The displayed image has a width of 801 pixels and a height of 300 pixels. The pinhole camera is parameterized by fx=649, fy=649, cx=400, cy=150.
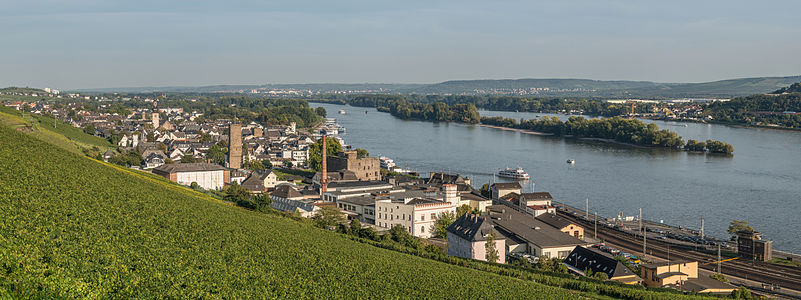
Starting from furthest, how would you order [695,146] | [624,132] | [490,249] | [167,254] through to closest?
[624,132]
[695,146]
[490,249]
[167,254]

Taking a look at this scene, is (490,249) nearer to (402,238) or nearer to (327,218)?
(402,238)

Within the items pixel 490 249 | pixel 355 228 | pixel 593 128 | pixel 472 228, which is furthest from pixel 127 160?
pixel 593 128

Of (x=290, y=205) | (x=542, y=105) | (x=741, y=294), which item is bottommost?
(x=741, y=294)

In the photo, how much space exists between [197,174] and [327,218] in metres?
7.44

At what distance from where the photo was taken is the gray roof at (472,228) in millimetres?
13586

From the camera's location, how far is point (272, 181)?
2222cm

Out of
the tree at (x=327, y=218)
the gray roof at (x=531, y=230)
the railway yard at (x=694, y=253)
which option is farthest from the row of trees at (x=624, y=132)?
the tree at (x=327, y=218)

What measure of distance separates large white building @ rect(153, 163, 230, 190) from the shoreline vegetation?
25780 mm

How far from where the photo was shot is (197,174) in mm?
21562

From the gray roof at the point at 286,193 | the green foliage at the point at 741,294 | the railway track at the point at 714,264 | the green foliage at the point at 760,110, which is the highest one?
the green foliage at the point at 760,110

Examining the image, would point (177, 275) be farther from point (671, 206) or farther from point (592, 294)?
point (671, 206)

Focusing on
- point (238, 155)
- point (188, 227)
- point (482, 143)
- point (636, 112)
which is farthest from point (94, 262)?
point (636, 112)

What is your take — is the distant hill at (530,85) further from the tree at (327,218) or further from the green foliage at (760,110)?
the tree at (327,218)

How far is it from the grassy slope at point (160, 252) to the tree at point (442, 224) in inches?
175
